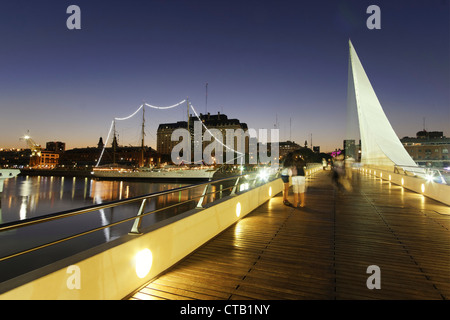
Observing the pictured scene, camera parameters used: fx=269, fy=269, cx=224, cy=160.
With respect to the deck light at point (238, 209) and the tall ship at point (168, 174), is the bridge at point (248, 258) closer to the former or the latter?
the deck light at point (238, 209)

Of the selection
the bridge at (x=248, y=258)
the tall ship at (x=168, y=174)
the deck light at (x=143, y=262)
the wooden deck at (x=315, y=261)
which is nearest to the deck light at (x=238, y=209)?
the bridge at (x=248, y=258)

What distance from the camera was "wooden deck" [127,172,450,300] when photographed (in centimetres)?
304

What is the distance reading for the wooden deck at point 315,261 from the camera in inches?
120

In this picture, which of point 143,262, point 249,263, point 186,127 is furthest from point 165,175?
point 186,127

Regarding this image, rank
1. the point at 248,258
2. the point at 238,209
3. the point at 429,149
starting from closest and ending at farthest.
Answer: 1. the point at 248,258
2. the point at 238,209
3. the point at 429,149

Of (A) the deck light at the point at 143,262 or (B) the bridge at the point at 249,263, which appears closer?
(B) the bridge at the point at 249,263

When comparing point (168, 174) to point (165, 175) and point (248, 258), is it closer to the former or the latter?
point (165, 175)

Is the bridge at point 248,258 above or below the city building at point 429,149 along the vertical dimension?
below

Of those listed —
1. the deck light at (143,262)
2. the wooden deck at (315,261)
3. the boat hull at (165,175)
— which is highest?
the deck light at (143,262)

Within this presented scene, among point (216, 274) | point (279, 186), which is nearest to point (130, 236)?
point (216, 274)

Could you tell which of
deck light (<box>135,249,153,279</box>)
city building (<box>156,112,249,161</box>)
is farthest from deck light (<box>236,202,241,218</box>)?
city building (<box>156,112,249,161</box>)

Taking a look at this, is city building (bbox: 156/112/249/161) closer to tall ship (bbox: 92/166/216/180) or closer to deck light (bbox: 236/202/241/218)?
tall ship (bbox: 92/166/216/180)

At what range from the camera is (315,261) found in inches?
156
